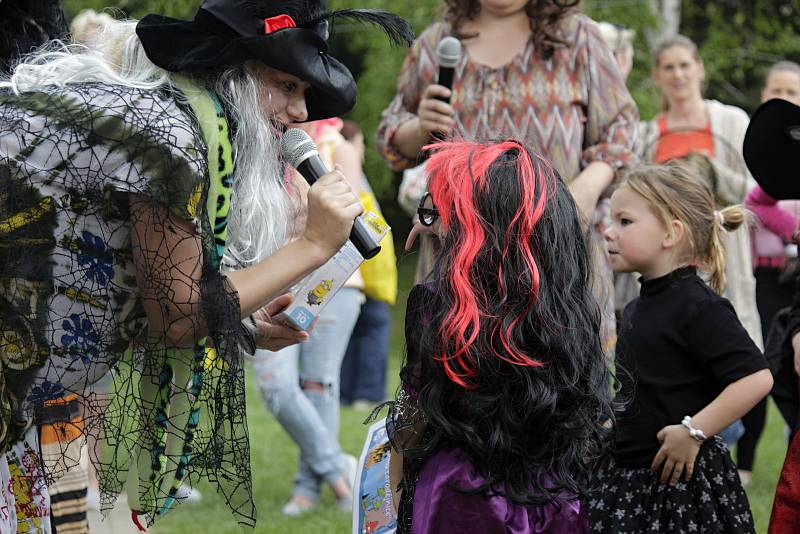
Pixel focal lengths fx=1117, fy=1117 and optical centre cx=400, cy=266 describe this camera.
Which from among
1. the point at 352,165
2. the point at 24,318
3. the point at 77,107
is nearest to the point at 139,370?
the point at 24,318

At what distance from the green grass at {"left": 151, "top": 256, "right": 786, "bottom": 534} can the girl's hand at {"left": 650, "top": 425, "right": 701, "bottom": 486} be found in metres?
0.96

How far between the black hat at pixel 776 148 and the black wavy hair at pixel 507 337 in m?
0.78

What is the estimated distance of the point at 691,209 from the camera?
3221 millimetres

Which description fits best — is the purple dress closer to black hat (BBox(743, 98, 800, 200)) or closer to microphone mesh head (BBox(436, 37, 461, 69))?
black hat (BBox(743, 98, 800, 200))

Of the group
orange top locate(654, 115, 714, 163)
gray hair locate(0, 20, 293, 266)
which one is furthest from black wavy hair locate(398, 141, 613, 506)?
orange top locate(654, 115, 714, 163)

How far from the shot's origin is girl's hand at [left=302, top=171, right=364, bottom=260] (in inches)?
93.0

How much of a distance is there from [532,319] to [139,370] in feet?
2.80

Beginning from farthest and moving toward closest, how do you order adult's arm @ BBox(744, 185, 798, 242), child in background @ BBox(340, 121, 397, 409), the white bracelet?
child in background @ BBox(340, 121, 397, 409) → adult's arm @ BBox(744, 185, 798, 242) → the white bracelet

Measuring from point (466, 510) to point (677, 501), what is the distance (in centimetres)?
84

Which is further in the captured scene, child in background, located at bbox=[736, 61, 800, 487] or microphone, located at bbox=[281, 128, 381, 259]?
child in background, located at bbox=[736, 61, 800, 487]

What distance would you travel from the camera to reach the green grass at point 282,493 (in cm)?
499

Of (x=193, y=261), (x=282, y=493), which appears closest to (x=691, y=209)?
(x=193, y=261)

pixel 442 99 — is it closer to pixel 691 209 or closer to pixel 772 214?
pixel 691 209

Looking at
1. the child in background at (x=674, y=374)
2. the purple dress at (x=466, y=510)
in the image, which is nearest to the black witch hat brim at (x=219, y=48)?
the purple dress at (x=466, y=510)
